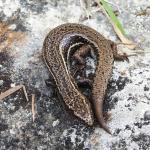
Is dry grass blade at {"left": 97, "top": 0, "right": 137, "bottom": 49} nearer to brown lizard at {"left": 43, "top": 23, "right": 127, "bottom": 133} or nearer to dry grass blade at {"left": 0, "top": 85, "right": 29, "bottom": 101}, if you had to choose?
brown lizard at {"left": 43, "top": 23, "right": 127, "bottom": 133}

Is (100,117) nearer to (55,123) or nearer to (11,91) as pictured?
(55,123)

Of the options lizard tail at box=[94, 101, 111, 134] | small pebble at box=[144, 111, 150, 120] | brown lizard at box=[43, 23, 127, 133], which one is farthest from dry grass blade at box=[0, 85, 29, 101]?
small pebble at box=[144, 111, 150, 120]

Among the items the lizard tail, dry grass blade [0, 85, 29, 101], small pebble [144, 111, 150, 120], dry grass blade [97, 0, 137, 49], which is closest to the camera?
the lizard tail

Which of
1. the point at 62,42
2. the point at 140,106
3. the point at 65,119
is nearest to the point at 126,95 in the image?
the point at 140,106

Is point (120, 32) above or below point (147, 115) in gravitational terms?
above

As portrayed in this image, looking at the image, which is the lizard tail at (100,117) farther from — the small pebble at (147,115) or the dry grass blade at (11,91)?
the dry grass blade at (11,91)

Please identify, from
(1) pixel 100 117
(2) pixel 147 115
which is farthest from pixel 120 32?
(1) pixel 100 117

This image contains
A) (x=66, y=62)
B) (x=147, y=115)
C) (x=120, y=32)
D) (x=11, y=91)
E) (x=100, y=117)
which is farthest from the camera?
(x=120, y=32)
